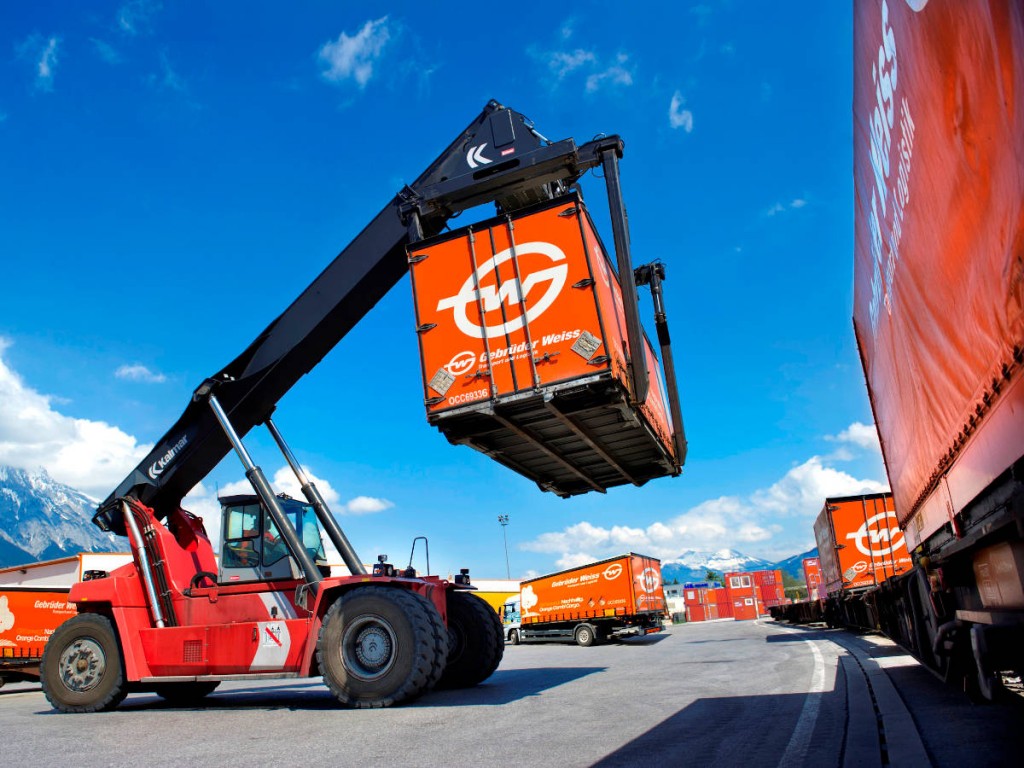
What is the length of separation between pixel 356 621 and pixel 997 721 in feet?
21.0

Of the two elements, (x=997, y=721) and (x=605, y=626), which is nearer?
(x=997, y=721)

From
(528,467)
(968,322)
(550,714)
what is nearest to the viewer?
(968,322)

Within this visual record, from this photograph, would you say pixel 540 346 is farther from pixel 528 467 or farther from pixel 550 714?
pixel 550 714

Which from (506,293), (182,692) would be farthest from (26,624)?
(506,293)

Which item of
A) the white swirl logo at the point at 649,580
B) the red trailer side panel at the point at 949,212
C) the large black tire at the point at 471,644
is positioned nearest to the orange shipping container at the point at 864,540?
the white swirl logo at the point at 649,580

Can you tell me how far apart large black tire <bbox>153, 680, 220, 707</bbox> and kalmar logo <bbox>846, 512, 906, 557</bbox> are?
50.5 ft

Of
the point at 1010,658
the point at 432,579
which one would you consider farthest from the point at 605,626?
the point at 1010,658

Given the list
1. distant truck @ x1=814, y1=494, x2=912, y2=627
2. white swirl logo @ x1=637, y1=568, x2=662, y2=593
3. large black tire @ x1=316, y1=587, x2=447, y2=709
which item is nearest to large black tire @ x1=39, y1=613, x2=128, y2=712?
large black tire @ x1=316, y1=587, x2=447, y2=709

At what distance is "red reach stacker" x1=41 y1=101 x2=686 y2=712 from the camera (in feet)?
23.8

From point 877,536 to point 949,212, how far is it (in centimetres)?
1714

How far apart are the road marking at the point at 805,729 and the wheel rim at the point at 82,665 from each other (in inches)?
364

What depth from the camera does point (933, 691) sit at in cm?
693

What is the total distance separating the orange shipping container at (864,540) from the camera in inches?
697

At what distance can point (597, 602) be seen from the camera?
87.4 ft
